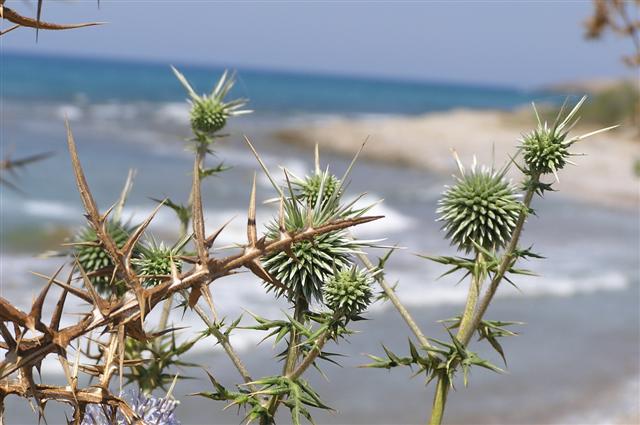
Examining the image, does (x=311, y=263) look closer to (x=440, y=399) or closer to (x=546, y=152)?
(x=440, y=399)

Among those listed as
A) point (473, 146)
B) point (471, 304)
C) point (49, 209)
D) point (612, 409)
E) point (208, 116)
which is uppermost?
point (473, 146)

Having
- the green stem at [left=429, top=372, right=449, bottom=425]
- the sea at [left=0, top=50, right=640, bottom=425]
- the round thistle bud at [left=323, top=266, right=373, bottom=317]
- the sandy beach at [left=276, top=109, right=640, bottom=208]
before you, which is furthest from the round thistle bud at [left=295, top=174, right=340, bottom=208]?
the sandy beach at [left=276, top=109, right=640, bottom=208]

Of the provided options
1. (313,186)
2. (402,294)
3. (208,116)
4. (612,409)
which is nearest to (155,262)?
(313,186)

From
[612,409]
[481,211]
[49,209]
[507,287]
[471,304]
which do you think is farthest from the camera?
[49,209]

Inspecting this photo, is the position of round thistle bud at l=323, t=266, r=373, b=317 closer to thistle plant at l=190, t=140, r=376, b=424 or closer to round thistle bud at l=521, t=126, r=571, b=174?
thistle plant at l=190, t=140, r=376, b=424

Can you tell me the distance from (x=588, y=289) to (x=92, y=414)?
12.4 metres

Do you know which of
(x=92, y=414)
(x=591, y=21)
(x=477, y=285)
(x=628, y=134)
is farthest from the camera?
(x=628, y=134)

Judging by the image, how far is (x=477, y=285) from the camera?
7.44 feet

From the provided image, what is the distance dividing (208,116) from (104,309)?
1.41 m

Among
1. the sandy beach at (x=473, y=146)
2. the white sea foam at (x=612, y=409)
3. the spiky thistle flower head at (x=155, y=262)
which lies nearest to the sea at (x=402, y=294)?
the white sea foam at (x=612, y=409)

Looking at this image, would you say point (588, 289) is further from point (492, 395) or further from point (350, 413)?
point (350, 413)

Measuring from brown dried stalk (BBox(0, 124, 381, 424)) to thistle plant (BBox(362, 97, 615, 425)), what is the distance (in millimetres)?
597

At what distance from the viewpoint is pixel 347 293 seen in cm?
195

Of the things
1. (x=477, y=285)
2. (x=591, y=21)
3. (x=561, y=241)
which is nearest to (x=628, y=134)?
(x=561, y=241)
